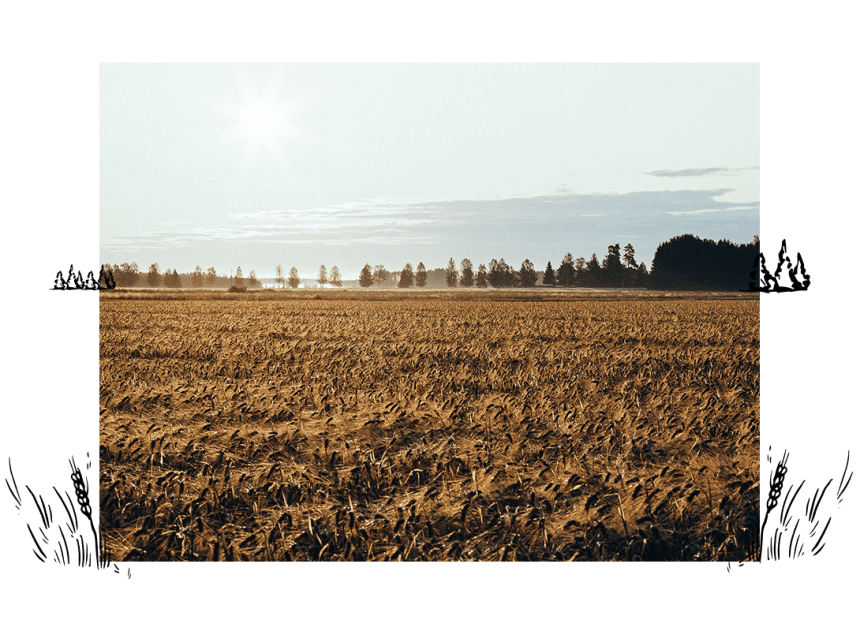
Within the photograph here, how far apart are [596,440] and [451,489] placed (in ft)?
9.68

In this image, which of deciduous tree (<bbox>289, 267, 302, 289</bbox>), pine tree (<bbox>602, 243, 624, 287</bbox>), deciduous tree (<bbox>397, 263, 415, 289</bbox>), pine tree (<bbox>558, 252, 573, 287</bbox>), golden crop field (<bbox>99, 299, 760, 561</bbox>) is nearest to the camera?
golden crop field (<bbox>99, 299, 760, 561</bbox>)

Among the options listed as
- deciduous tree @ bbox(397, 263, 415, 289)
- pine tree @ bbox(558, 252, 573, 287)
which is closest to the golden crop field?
deciduous tree @ bbox(397, 263, 415, 289)

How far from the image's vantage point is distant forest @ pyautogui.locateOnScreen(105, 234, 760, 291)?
12.8 meters

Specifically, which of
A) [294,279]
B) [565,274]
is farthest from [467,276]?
[294,279]

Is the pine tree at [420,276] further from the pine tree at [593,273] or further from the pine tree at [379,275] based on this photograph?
the pine tree at [593,273]

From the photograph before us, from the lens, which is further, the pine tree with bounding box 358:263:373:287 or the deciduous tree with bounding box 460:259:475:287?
the deciduous tree with bounding box 460:259:475:287

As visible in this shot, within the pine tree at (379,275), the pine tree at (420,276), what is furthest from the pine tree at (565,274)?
the pine tree at (379,275)

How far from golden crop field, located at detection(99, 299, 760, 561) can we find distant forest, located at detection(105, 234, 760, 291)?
91.5 inches

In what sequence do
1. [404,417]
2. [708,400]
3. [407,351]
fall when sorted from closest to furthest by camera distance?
[404,417] → [708,400] → [407,351]

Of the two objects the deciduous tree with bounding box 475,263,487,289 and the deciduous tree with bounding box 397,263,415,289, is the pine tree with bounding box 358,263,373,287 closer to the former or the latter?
→ the deciduous tree with bounding box 397,263,415,289

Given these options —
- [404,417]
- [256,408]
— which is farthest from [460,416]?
[256,408]

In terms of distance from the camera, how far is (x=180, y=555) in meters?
6.45

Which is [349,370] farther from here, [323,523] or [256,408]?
[323,523]

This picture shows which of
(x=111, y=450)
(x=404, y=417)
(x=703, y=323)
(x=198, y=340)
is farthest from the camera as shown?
(x=703, y=323)
